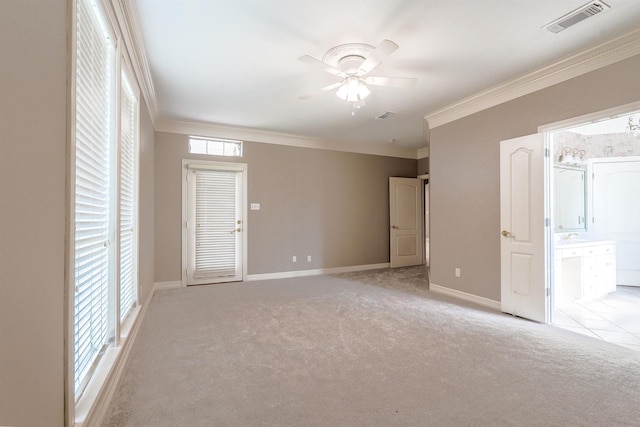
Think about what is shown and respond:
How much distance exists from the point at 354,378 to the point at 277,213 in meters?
3.91

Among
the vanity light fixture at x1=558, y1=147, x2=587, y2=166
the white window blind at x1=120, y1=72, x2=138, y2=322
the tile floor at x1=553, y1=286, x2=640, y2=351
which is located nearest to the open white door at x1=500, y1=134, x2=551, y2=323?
the tile floor at x1=553, y1=286, x2=640, y2=351

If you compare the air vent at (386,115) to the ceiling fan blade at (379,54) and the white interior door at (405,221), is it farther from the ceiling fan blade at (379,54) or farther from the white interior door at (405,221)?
the white interior door at (405,221)

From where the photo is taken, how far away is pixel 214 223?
5.34m

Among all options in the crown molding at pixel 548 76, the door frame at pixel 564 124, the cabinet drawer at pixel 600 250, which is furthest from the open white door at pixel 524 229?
the cabinet drawer at pixel 600 250

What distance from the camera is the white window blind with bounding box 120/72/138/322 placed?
8.55 ft

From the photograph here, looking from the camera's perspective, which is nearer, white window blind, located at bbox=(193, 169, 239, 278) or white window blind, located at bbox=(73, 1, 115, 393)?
white window blind, located at bbox=(73, 1, 115, 393)

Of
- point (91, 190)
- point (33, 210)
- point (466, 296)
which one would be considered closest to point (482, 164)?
point (466, 296)

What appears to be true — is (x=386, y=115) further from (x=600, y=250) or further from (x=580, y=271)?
(x=600, y=250)

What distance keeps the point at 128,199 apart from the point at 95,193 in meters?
1.05

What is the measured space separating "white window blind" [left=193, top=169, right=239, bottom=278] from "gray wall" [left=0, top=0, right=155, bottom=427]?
409cm

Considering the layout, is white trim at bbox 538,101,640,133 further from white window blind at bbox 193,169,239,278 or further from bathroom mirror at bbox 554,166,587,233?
white window blind at bbox 193,169,239,278

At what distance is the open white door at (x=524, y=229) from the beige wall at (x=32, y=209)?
159 inches

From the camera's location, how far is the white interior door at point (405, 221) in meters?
6.80

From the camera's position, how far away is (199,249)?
522 centimetres
